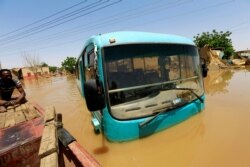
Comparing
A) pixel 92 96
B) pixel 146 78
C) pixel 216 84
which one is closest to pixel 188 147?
pixel 146 78

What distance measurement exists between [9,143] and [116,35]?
2473 millimetres

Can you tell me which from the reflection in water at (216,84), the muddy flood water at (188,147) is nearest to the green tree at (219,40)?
the reflection in water at (216,84)

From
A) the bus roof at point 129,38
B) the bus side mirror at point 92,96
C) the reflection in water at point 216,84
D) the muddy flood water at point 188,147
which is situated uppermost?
the bus roof at point 129,38

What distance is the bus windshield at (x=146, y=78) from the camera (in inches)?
154

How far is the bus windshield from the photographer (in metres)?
3.90

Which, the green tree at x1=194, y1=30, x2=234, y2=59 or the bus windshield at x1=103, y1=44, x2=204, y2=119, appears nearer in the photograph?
the bus windshield at x1=103, y1=44, x2=204, y2=119

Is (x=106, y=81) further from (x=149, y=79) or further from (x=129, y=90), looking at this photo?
(x=149, y=79)

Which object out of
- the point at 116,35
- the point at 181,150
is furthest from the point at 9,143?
the point at 181,150

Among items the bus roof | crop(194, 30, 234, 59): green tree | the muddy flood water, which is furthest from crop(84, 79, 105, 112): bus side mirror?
crop(194, 30, 234, 59): green tree

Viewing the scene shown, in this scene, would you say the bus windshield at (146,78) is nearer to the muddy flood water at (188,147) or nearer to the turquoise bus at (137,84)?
the turquoise bus at (137,84)

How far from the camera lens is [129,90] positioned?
13.0ft

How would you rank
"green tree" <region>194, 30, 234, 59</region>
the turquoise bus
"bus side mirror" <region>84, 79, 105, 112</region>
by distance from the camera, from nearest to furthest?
1. "bus side mirror" <region>84, 79, 105, 112</region>
2. the turquoise bus
3. "green tree" <region>194, 30, 234, 59</region>

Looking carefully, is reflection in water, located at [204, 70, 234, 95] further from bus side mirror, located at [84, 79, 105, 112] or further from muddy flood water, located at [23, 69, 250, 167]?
bus side mirror, located at [84, 79, 105, 112]

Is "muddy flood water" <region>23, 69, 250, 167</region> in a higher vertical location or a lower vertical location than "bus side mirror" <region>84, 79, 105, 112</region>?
lower
